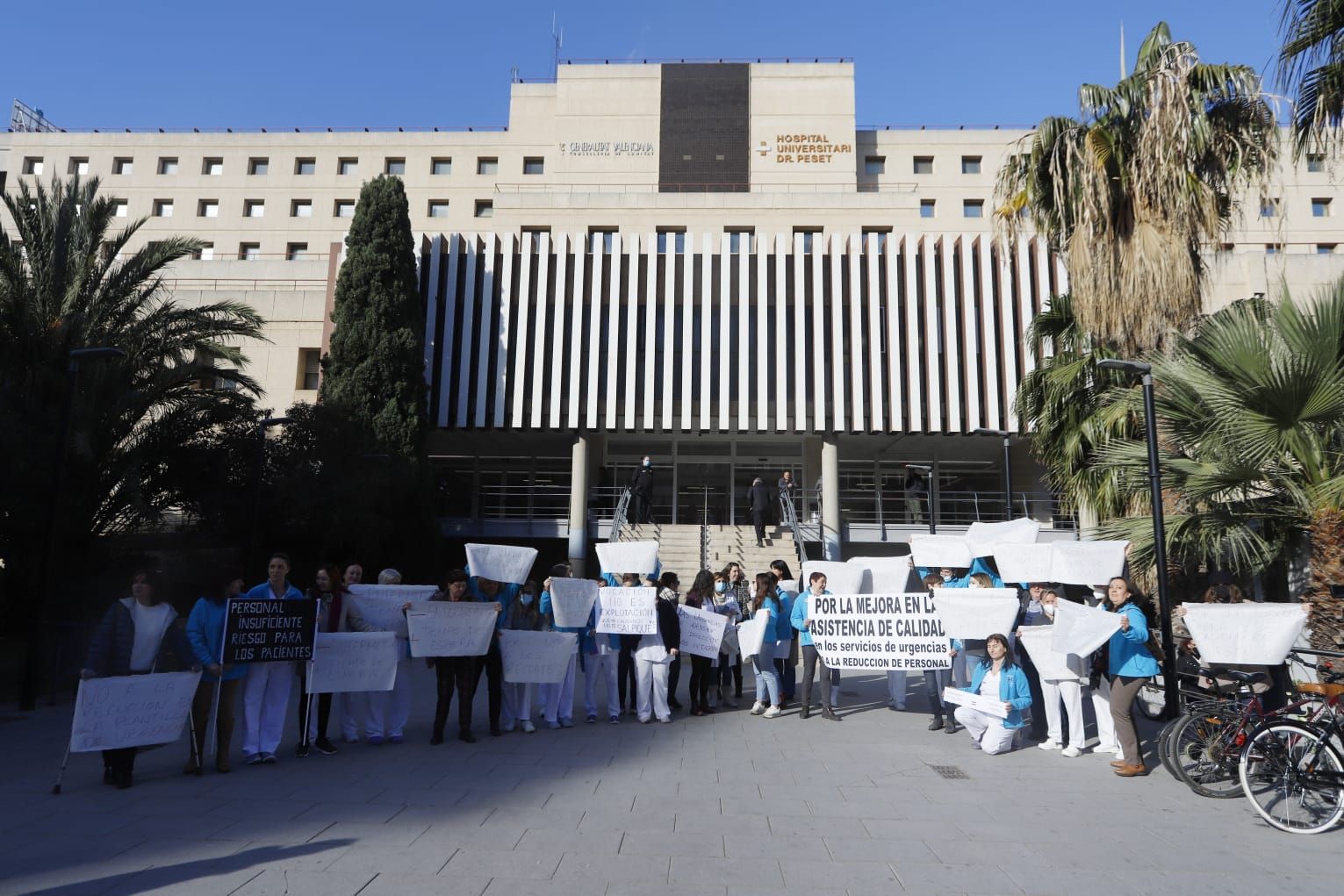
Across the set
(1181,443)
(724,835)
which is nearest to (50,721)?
(724,835)

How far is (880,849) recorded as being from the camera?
548 cm

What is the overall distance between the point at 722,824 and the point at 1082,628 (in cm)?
400

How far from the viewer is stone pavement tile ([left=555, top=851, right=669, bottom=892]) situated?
4.88 meters

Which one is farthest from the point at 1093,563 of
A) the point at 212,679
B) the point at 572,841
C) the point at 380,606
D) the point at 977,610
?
the point at 212,679

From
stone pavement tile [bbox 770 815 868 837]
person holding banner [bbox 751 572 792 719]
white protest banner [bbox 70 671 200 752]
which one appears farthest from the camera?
person holding banner [bbox 751 572 792 719]

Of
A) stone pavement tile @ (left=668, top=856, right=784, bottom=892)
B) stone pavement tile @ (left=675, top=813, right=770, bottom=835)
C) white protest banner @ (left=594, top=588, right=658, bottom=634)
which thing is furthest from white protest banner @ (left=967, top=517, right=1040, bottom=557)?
stone pavement tile @ (left=668, top=856, right=784, bottom=892)

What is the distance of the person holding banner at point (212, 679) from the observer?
24.3 ft

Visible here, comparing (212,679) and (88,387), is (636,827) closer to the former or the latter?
(212,679)

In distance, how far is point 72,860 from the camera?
509 centimetres

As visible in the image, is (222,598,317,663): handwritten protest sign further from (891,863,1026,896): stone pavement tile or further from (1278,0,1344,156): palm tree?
(1278,0,1344,156): palm tree

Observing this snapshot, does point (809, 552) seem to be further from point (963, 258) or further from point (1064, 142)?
point (1064, 142)

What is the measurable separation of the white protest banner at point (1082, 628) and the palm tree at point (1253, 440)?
8.97 ft

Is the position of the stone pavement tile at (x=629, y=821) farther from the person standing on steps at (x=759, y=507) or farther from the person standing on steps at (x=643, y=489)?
the person standing on steps at (x=643, y=489)

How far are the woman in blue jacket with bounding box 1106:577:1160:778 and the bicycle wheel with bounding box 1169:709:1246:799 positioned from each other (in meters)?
0.48
